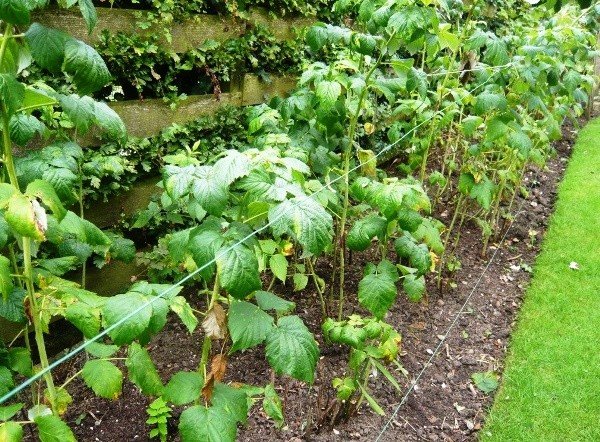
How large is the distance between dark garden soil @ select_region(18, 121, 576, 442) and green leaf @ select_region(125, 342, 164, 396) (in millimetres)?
591

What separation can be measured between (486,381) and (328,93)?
178cm

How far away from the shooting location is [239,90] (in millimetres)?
3350

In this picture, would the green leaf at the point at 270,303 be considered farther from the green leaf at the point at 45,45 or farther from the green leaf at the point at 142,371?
the green leaf at the point at 45,45

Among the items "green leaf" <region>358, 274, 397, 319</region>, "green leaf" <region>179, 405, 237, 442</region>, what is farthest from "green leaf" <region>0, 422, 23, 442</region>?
"green leaf" <region>358, 274, 397, 319</region>

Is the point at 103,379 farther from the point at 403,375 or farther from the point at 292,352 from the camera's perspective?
the point at 403,375

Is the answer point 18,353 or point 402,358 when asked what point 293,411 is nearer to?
point 402,358

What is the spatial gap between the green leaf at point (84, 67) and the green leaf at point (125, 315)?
A: 61cm

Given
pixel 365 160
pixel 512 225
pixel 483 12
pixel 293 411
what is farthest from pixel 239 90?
pixel 483 12

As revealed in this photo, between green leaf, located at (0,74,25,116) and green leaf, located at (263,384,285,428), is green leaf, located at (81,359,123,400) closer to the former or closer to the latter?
green leaf, located at (263,384,285,428)

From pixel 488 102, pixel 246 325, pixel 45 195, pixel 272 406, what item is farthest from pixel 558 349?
pixel 45 195

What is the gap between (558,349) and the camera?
305 centimetres

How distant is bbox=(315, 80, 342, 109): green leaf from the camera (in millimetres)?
2160

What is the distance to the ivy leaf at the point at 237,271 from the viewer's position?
1.29 metres

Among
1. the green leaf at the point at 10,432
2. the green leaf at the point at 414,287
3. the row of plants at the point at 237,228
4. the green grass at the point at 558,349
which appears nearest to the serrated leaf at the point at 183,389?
the row of plants at the point at 237,228
